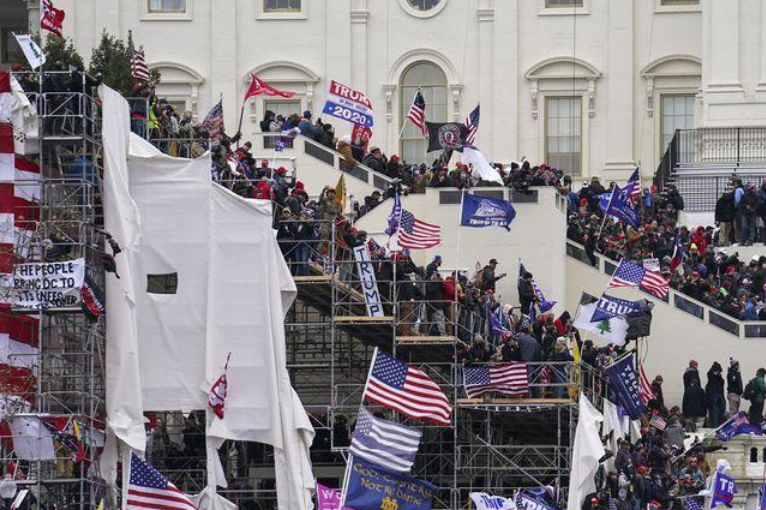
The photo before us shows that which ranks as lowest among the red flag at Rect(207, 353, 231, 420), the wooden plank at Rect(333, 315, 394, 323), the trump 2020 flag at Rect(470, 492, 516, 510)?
the trump 2020 flag at Rect(470, 492, 516, 510)

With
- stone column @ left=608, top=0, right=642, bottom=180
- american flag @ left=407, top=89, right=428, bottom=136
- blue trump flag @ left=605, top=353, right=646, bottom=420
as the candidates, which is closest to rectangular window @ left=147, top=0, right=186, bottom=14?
stone column @ left=608, top=0, right=642, bottom=180

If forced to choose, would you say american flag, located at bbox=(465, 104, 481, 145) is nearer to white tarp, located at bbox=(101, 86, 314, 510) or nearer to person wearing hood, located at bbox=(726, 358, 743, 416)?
person wearing hood, located at bbox=(726, 358, 743, 416)

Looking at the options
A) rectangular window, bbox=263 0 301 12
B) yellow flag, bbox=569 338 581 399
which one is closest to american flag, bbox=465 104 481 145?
yellow flag, bbox=569 338 581 399

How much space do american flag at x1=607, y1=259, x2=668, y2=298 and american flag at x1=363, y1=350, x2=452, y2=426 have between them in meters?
7.46

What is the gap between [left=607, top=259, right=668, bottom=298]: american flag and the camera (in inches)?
4301

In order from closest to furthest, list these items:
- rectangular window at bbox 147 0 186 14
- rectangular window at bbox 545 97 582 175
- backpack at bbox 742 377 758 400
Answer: backpack at bbox 742 377 758 400 < rectangular window at bbox 545 97 582 175 < rectangular window at bbox 147 0 186 14

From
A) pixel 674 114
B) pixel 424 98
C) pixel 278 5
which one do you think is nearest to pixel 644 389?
pixel 674 114

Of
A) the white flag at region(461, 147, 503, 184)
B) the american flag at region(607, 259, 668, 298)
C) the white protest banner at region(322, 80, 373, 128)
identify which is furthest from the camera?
the white protest banner at region(322, 80, 373, 128)

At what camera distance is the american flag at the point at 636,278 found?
109m

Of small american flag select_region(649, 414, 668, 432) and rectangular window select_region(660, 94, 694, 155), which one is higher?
rectangular window select_region(660, 94, 694, 155)

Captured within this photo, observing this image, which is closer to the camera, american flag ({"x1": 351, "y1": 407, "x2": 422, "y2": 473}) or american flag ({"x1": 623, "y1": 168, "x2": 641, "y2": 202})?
american flag ({"x1": 351, "y1": 407, "x2": 422, "y2": 473})

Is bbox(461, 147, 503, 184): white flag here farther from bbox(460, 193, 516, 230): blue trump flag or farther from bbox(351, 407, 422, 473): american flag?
bbox(351, 407, 422, 473): american flag

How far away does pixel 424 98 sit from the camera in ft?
438

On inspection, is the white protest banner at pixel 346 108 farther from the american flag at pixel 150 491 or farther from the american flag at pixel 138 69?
the american flag at pixel 150 491
